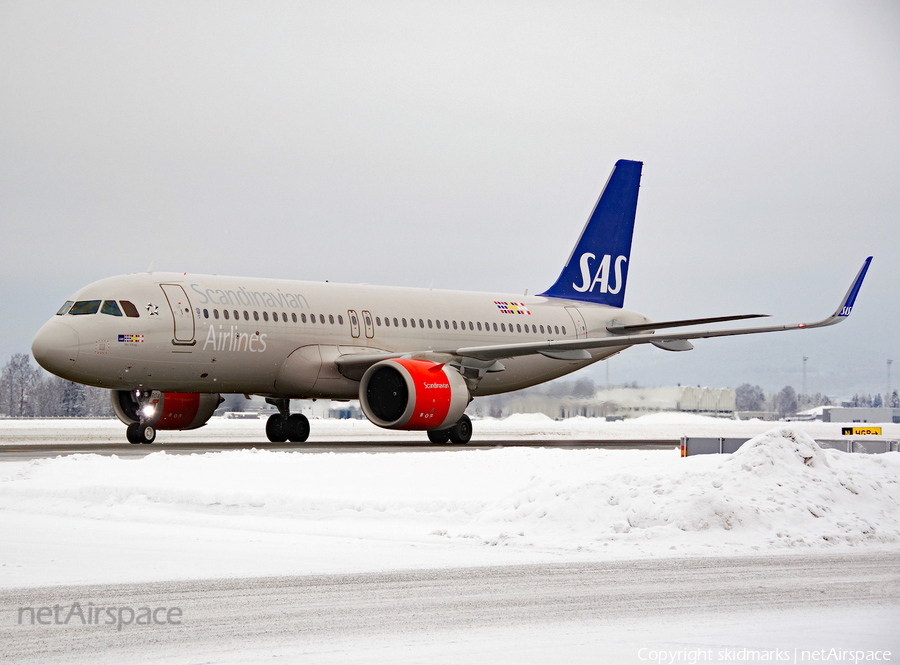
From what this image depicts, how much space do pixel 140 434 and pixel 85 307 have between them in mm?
3596

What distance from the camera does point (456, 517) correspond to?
12.3 meters

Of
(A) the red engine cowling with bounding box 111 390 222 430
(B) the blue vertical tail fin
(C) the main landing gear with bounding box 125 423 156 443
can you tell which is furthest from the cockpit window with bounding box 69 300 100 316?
(B) the blue vertical tail fin

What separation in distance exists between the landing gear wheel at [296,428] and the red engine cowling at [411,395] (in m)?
3.39

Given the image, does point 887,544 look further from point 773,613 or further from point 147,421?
point 147,421

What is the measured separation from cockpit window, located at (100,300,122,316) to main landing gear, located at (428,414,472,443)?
8268mm

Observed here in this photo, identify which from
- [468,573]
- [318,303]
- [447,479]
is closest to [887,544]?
[468,573]

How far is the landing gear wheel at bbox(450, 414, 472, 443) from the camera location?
26109 mm

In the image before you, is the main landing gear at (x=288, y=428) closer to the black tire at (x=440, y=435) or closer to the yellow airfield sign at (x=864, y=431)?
the black tire at (x=440, y=435)

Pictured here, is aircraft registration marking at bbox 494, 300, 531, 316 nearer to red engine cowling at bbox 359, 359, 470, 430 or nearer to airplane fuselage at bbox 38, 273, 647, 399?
airplane fuselage at bbox 38, 273, 647, 399

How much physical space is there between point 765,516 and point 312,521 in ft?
17.0

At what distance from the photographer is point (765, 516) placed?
11.5 metres

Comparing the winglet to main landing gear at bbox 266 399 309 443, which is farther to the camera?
main landing gear at bbox 266 399 309 443

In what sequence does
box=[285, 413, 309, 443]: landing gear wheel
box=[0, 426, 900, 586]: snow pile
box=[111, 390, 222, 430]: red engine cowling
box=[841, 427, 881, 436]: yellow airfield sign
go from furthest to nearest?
box=[285, 413, 309, 443]: landing gear wheel < box=[111, 390, 222, 430]: red engine cowling < box=[841, 427, 881, 436]: yellow airfield sign < box=[0, 426, 900, 586]: snow pile

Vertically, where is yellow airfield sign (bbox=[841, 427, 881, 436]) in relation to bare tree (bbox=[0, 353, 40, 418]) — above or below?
above
